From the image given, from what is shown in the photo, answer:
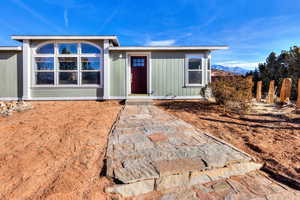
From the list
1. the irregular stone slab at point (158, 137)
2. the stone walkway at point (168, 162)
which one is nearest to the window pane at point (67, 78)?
the stone walkway at point (168, 162)

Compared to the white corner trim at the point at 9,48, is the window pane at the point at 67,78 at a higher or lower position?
lower

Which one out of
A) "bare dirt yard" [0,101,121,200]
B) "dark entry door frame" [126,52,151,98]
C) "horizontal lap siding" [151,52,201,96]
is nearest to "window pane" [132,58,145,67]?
"dark entry door frame" [126,52,151,98]

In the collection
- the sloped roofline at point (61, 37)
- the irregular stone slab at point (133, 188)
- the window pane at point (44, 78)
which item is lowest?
the irregular stone slab at point (133, 188)

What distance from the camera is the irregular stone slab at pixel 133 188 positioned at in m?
1.38

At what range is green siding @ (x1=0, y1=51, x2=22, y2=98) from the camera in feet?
22.2

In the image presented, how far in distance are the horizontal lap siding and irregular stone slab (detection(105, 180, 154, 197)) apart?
236 inches

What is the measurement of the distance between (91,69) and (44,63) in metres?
2.17

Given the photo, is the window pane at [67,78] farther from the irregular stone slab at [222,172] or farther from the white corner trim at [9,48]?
the irregular stone slab at [222,172]

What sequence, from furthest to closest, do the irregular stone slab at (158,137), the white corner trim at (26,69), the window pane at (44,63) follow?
the window pane at (44,63), the white corner trim at (26,69), the irregular stone slab at (158,137)

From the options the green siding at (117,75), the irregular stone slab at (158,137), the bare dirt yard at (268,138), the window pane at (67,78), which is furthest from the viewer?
the green siding at (117,75)

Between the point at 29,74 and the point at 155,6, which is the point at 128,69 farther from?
the point at 155,6

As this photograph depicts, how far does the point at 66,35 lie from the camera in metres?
6.62

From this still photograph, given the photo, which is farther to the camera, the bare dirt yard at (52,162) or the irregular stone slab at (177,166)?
the irregular stone slab at (177,166)

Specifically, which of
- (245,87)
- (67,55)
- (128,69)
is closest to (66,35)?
(67,55)
